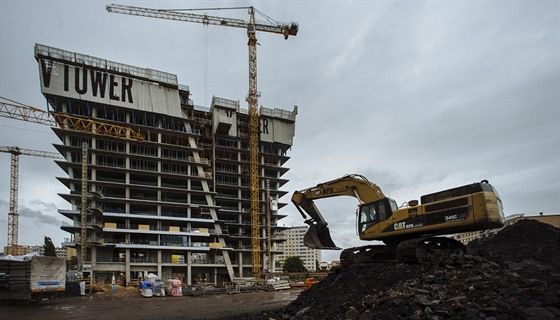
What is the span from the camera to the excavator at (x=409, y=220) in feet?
48.5

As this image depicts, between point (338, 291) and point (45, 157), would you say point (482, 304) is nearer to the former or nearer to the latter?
point (338, 291)

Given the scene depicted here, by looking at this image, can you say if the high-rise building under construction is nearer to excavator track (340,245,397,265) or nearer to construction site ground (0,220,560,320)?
construction site ground (0,220,560,320)

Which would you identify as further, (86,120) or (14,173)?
(14,173)

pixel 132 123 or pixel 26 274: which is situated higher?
pixel 132 123

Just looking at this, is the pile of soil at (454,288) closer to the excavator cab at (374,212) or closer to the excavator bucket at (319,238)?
the excavator cab at (374,212)

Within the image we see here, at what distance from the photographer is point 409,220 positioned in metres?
16.7

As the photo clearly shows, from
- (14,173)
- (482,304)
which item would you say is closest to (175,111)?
(14,173)

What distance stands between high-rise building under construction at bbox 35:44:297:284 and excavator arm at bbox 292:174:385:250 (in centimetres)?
5488

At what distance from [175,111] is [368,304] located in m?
71.5

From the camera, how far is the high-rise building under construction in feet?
222

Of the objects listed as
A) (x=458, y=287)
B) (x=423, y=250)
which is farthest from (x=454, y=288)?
(x=423, y=250)

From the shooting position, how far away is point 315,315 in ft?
44.8

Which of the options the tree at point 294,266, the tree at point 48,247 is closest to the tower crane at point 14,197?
the tree at point 48,247

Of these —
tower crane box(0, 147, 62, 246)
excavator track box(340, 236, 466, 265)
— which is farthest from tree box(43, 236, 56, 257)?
excavator track box(340, 236, 466, 265)
